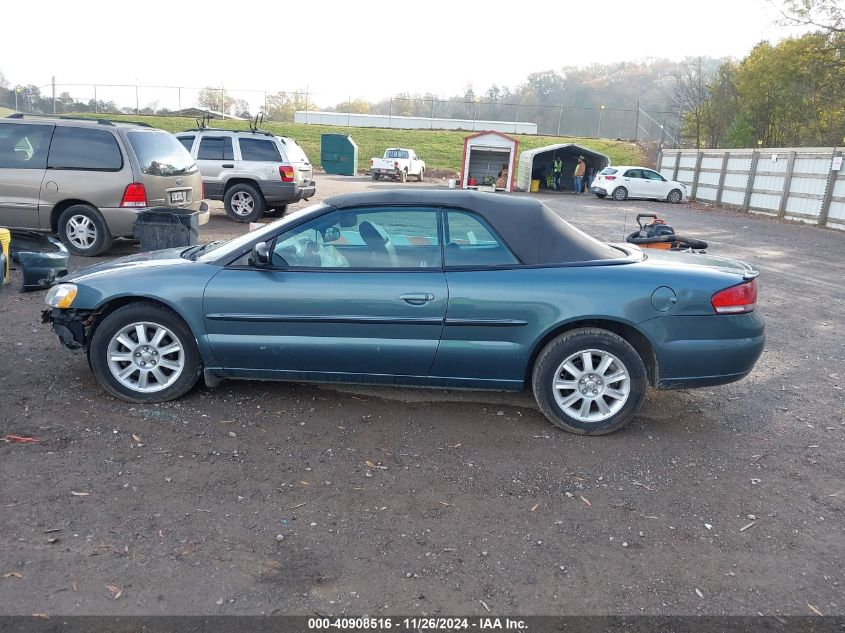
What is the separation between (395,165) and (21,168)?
1116 inches

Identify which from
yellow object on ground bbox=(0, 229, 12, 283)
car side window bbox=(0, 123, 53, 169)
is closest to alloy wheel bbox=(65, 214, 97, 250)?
car side window bbox=(0, 123, 53, 169)

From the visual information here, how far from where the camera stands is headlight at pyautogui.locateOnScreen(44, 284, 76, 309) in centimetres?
433

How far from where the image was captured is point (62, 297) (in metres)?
4.34

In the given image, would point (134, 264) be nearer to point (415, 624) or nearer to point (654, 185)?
point (415, 624)

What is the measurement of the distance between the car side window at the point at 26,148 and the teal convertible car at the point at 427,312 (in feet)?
18.3

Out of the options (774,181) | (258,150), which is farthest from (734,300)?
(774,181)

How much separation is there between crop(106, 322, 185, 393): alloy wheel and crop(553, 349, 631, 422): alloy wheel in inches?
99.6

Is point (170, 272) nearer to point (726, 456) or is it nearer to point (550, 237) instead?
A: point (550, 237)

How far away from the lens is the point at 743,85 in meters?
38.2

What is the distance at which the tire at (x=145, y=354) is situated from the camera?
4.29 metres

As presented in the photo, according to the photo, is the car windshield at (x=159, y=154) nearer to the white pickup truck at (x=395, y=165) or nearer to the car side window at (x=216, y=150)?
the car side window at (x=216, y=150)

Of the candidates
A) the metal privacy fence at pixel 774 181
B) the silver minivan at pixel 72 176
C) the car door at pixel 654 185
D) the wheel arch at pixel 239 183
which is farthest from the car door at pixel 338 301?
the car door at pixel 654 185

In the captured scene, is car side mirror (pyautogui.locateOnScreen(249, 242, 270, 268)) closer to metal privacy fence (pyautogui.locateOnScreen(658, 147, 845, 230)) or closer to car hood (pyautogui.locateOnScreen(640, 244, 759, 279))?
car hood (pyautogui.locateOnScreen(640, 244, 759, 279))

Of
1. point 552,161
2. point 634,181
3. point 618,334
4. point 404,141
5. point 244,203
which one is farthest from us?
point 404,141
